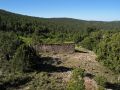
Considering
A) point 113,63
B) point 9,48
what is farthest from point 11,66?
point 113,63

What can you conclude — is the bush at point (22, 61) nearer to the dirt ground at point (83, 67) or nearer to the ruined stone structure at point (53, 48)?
the dirt ground at point (83, 67)

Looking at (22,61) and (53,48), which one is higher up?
(22,61)

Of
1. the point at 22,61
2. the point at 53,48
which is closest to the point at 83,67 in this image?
the point at 22,61

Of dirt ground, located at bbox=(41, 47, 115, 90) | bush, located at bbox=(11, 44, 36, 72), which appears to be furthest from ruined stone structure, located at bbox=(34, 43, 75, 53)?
bush, located at bbox=(11, 44, 36, 72)

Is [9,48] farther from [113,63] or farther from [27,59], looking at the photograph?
[113,63]

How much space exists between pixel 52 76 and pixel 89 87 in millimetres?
7140

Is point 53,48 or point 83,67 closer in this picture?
point 83,67

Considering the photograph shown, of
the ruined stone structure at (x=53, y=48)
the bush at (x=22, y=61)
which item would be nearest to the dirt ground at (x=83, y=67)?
the ruined stone structure at (x=53, y=48)

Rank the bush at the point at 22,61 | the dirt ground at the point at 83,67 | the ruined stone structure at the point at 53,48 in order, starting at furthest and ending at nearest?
the ruined stone structure at the point at 53,48, the bush at the point at 22,61, the dirt ground at the point at 83,67

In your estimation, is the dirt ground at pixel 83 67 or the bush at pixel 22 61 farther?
the bush at pixel 22 61

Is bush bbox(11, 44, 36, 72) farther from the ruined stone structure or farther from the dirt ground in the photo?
the ruined stone structure

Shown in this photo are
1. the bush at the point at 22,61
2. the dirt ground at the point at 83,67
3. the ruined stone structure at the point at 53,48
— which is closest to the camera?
the dirt ground at the point at 83,67

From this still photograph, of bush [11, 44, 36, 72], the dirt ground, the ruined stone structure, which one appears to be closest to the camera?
the dirt ground

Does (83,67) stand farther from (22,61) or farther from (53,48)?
(53,48)
